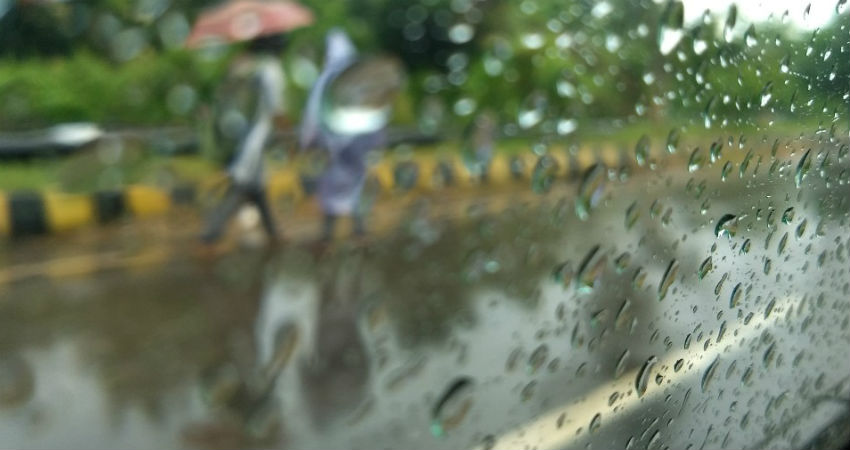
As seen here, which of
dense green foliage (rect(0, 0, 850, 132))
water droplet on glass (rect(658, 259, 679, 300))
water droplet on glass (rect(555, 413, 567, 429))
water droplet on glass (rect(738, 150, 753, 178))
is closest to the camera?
dense green foliage (rect(0, 0, 850, 132))

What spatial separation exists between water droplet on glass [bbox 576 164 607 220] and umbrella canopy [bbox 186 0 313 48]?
1.00m

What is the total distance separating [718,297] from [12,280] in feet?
6.46

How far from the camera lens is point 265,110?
1.45 meters

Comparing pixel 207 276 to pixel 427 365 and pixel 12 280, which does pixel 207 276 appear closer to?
pixel 12 280

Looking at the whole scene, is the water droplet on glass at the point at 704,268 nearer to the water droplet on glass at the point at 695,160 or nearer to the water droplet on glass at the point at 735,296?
the water droplet on glass at the point at 735,296

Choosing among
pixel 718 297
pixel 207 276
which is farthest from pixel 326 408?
pixel 718 297

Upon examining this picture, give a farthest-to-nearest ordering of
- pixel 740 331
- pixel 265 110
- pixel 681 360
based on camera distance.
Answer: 1. pixel 740 331
2. pixel 681 360
3. pixel 265 110

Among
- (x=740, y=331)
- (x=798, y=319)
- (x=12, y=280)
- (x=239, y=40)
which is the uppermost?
(x=239, y=40)

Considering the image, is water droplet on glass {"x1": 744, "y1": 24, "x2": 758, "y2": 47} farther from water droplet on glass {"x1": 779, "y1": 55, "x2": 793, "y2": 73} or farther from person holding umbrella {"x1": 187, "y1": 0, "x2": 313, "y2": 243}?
person holding umbrella {"x1": 187, "y1": 0, "x2": 313, "y2": 243}

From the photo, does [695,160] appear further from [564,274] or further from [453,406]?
[453,406]

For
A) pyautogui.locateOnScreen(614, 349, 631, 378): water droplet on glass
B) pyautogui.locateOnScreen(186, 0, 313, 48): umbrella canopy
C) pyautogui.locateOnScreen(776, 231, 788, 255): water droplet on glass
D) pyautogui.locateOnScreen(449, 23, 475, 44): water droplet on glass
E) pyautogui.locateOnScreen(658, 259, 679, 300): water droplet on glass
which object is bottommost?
pyautogui.locateOnScreen(776, 231, 788, 255): water droplet on glass

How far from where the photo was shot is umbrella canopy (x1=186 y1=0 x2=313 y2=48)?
1360 millimetres

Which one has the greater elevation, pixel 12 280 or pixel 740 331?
pixel 12 280

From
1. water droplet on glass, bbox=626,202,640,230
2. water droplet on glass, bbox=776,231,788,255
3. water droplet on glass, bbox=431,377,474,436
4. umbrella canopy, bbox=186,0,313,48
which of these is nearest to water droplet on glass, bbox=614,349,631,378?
water droplet on glass, bbox=626,202,640,230
